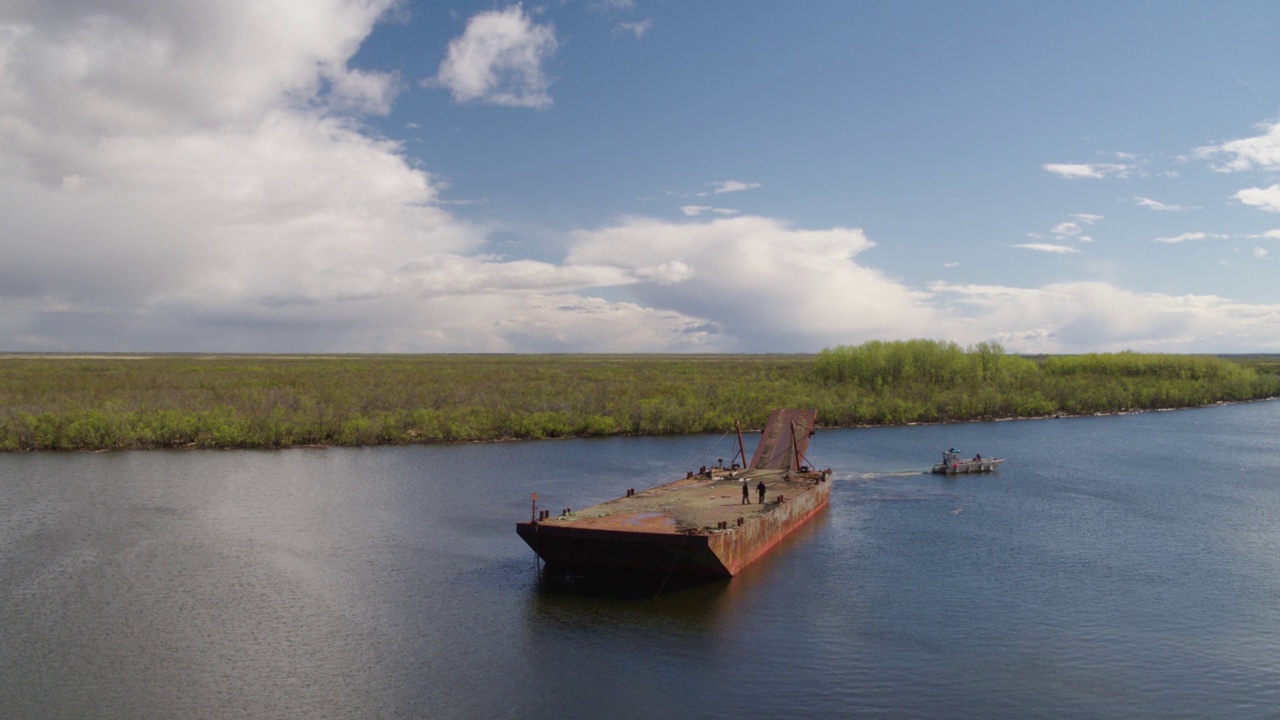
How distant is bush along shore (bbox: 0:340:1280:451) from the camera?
58.4 metres

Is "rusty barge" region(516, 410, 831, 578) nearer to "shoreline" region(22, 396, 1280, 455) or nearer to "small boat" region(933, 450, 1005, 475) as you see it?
"small boat" region(933, 450, 1005, 475)

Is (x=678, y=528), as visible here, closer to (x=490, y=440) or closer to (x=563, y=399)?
(x=490, y=440)

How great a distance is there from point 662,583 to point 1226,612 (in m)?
16.0

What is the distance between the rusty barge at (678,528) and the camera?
86.1ft

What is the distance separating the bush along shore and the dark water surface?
13.2 metres

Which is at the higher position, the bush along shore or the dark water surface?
the bush along shore

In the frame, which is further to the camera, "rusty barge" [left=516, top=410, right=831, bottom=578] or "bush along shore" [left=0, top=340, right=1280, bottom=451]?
"bush along shore" [left=0, top=340, right=1280, bottom=451]

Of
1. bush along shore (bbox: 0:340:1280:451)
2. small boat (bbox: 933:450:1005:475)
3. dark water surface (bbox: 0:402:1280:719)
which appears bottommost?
dark water surface (bbox: 0:402:1280:719)

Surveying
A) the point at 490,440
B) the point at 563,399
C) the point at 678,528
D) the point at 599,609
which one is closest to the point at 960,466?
the point at 678,528

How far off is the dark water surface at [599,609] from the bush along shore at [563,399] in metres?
13.2

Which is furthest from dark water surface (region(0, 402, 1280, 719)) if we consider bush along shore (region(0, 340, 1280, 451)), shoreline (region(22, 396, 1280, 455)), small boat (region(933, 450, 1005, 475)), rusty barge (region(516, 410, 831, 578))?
bush along shore (region(0, 340, 1280, 451))

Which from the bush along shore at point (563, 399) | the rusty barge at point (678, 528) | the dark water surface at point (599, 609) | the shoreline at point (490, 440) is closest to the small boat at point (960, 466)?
the dark water surface at point (599, 609)

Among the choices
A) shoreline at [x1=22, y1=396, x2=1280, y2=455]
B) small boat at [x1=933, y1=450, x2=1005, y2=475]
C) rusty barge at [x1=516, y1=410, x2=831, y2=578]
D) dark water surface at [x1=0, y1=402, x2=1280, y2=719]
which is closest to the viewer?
dark water surface at [x1=0, y1=402, x2=1280, y2=719]

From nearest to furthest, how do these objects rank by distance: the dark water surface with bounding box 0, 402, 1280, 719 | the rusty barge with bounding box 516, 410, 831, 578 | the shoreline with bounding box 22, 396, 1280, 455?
the dark water surface with bounding box 0, 402, 1280, 719, the rusty barge with bounding box 516, 410, 831, 578, the shoreline with bounding box 22, 396, 1280, 455
